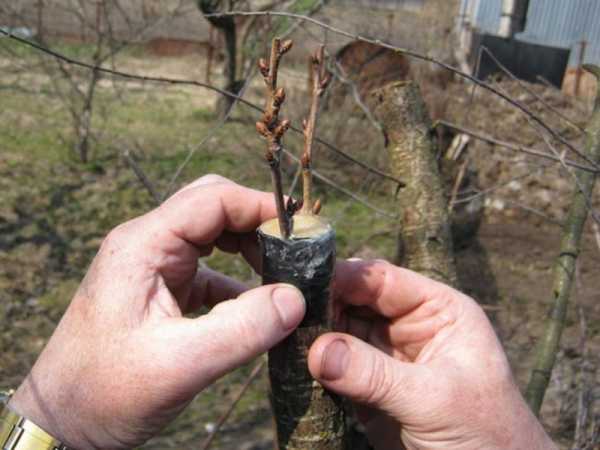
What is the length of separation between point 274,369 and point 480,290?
3.90 meters

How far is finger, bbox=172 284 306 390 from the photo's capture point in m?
1.20

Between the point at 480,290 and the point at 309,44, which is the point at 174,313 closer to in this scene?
the point at 480,290

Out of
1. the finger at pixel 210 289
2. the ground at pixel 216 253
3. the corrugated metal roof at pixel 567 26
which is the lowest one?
the ground at pixel 216 253

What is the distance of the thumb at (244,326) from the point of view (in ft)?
3.92

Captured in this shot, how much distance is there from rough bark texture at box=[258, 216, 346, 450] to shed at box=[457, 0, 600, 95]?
3.67 meters

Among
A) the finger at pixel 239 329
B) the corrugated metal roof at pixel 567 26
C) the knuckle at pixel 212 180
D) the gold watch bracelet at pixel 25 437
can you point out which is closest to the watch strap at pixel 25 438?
the gold watch bracelet at pixel 25 437

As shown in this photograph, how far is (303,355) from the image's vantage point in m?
1.31

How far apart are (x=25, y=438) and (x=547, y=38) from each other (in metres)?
5.21

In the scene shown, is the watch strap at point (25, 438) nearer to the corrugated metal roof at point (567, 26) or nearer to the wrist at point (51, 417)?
the wrist at point (51, 417)

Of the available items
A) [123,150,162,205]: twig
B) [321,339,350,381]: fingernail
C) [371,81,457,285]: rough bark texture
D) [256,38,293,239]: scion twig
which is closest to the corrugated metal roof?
[371,81,457,285]: rough bark texture

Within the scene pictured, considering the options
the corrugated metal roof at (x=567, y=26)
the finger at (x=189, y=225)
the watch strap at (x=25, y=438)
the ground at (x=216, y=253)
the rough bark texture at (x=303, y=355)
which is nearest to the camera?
the rough bark texture at (x=303, y=355)

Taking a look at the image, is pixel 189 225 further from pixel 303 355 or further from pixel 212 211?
pixel 303 355

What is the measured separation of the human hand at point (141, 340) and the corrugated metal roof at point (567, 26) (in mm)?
3999

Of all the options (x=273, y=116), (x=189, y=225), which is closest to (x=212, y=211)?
(x=189, y=225)
